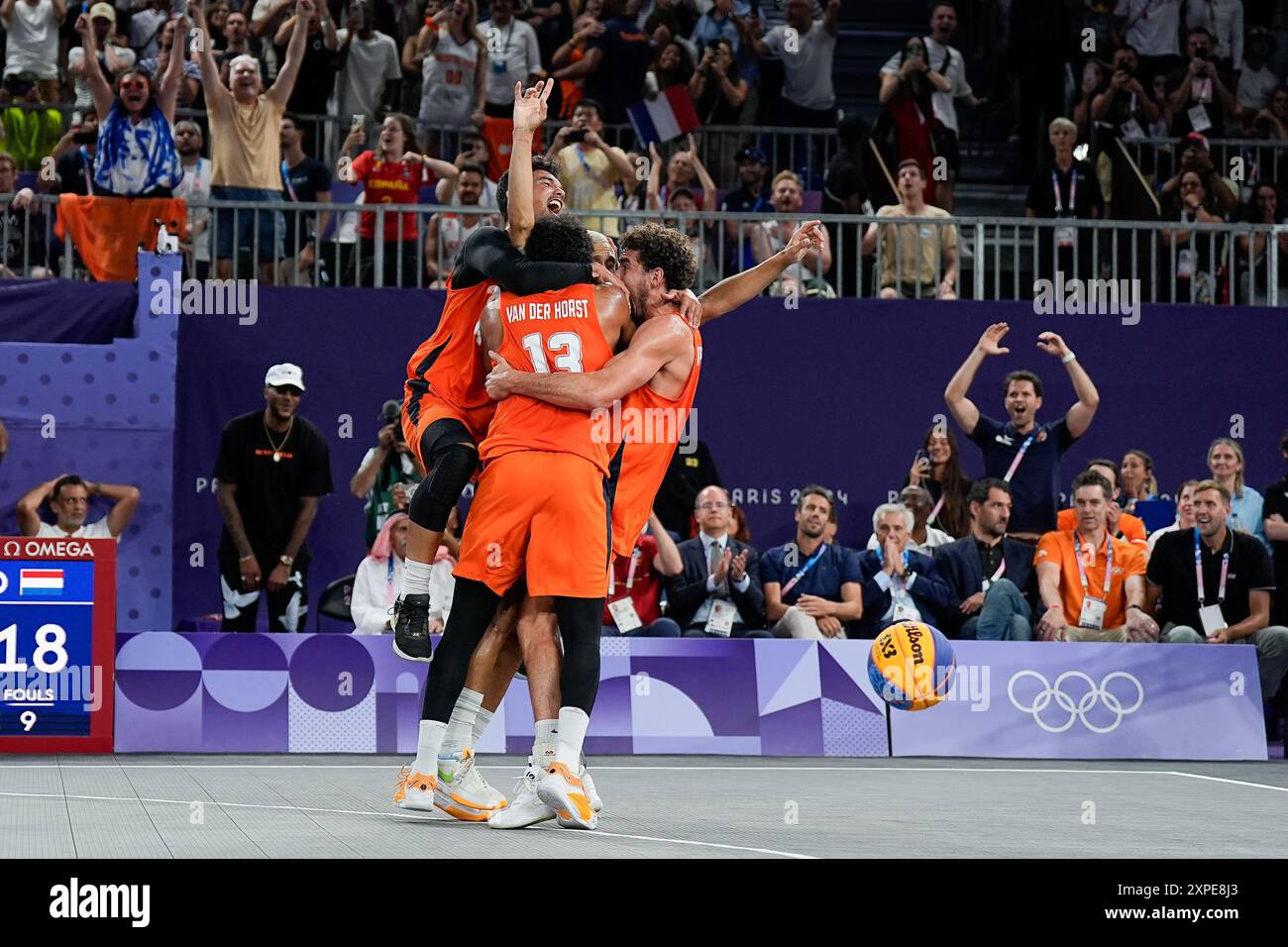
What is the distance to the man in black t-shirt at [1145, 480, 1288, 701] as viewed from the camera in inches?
530

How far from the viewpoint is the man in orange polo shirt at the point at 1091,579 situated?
13461 mm

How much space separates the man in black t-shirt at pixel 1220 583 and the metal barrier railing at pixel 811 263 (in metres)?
3.46

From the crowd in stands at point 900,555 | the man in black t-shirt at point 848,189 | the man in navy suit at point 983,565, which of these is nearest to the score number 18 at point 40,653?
the crowd in stands at point 900,555

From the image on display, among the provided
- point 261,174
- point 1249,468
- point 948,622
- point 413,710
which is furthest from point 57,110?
point 1249,468

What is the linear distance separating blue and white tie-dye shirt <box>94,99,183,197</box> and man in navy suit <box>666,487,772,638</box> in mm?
5384

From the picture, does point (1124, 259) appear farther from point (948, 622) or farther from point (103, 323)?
point (103, 323)

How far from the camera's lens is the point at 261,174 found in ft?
53.1

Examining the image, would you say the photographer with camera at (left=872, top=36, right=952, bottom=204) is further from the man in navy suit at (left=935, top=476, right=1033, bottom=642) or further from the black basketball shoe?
the black basketball shoe

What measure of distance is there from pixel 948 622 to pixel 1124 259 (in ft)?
17.5

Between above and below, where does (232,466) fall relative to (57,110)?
below

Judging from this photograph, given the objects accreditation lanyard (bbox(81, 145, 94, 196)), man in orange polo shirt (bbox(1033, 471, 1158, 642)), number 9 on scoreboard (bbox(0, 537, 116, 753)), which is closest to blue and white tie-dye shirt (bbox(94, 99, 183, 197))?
accreditation lanyard (bbox(81, 145, 94, 196))

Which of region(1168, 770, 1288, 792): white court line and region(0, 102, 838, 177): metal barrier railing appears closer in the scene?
region(1168, 770, 1288, 792): white court line

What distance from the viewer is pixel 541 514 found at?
7.75 meters

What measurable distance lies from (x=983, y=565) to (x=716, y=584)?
1.98m
